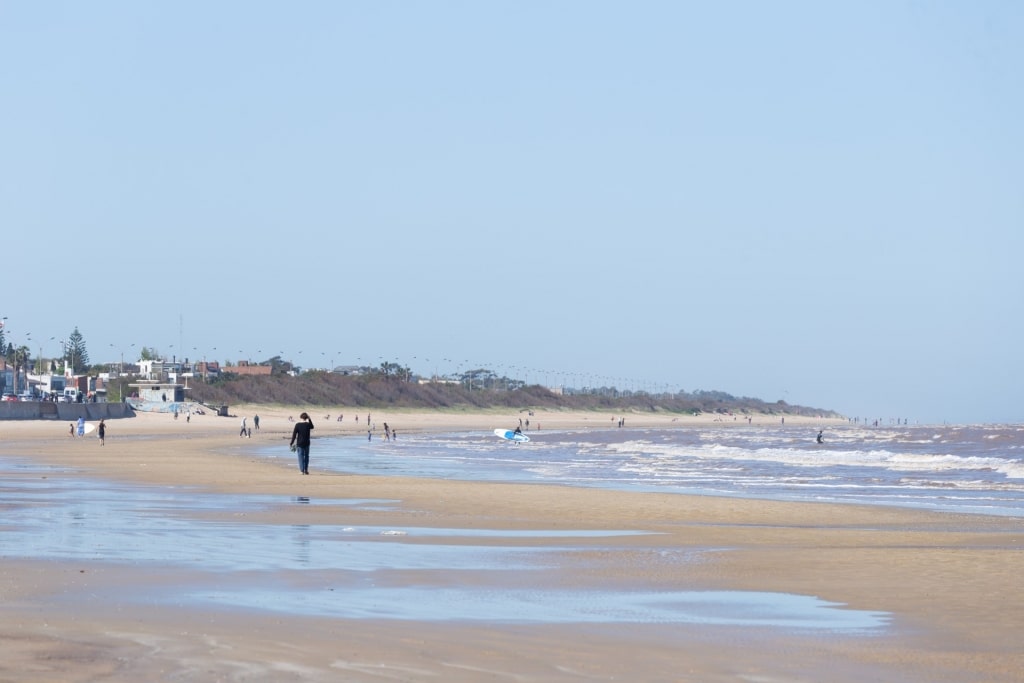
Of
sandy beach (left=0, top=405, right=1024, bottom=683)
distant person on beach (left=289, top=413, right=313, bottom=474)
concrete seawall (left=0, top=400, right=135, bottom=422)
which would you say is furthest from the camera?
concrete seawall (left=0, top=400, right=135, bottom=422)

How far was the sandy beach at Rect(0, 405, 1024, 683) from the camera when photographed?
8828mm

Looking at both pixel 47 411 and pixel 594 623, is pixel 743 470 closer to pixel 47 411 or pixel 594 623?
pixel 594 623

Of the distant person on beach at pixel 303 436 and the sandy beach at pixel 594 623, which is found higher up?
the distant person on beach at pixel 303 436

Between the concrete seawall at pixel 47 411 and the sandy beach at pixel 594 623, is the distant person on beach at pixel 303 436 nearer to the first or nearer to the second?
the sandy beach at pixel 594 623

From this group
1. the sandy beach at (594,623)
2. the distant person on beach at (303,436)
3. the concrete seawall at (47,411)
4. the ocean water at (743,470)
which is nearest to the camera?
the sandy beach at (594,623)

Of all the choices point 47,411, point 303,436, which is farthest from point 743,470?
point 47,411

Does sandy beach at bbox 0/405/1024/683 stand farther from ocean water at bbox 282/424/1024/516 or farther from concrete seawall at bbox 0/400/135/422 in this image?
concrete seawall at bbox 0/400/135/422

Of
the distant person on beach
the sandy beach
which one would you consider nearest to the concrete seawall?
the distant person on beach

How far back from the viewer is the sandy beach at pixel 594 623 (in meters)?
8.83

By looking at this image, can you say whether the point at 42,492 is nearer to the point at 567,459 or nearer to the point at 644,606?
the point at 644,606

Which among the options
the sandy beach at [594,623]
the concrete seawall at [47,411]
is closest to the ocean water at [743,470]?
the sandy beach at [594,623]

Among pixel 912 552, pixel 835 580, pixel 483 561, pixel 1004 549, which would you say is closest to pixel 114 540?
pixel 483 561

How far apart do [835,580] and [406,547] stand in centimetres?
554

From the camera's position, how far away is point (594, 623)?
11016 mm
